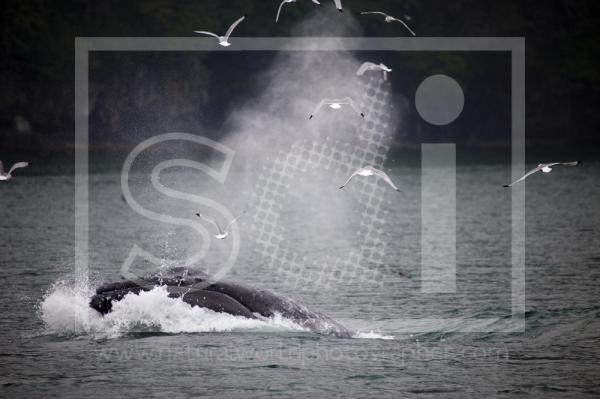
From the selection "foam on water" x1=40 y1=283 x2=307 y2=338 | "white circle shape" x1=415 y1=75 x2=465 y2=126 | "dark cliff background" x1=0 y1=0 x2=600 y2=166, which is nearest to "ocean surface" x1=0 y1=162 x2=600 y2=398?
"foam on water" x1=40 y1=283 x2=307 y2=338

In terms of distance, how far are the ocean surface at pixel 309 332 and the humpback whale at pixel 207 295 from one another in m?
0.28

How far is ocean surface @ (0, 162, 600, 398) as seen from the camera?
63.8 feet

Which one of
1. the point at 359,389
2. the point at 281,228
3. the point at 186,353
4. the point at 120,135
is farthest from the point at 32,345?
the point at 120,135

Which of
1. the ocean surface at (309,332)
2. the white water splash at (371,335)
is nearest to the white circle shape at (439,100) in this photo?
the ocean surface at (309,332)

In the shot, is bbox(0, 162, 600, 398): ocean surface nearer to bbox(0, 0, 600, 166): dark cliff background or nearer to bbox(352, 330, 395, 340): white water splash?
bbox(352, 330, 395, 340): white water splash

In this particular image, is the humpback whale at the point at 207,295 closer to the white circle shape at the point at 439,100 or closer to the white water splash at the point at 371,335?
the white water splash at the point at 371,335

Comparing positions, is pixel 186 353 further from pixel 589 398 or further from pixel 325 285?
pixel 325 285

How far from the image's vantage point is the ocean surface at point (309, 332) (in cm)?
1944

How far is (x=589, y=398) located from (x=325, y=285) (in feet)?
42.9

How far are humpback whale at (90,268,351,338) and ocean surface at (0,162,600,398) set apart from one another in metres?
0.28

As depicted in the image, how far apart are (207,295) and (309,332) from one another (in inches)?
104

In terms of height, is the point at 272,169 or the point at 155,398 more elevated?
the point at 272,169

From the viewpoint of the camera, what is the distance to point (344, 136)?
336 ft

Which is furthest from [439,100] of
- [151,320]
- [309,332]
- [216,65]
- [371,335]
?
[151,320]
